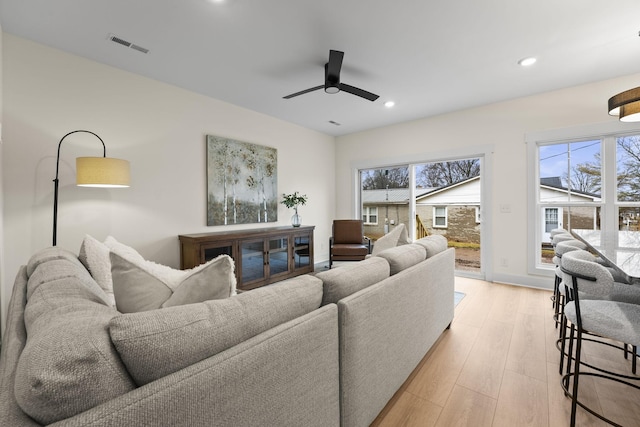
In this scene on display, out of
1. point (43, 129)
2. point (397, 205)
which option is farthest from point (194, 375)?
point (397, 205)

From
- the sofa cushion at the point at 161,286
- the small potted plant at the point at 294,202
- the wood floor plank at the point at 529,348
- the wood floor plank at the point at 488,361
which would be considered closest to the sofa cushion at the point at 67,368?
the sofa cushion at the point at 161,286

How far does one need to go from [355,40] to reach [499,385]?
2837mm

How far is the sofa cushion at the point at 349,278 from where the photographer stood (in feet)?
4.17

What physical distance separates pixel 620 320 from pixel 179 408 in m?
2.02

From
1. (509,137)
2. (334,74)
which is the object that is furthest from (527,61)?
(334,74)

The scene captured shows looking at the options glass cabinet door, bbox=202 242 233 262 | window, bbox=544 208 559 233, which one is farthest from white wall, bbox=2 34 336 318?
window, bbox=544 208 559 233

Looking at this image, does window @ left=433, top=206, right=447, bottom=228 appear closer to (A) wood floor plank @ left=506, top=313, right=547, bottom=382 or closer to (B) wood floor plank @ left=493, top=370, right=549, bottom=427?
(A) wood floor plank @ left=506, top=313, right=547, bottom=382

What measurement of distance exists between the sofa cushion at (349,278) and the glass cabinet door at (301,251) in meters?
2.87

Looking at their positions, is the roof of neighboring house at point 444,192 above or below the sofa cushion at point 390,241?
above

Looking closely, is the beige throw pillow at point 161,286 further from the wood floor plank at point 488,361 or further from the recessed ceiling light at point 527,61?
the recessed ceiling light at point 527,61

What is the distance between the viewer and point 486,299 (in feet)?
11.0

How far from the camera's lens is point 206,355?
0.77 metres

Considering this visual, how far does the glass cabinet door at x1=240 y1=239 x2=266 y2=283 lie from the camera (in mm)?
3630

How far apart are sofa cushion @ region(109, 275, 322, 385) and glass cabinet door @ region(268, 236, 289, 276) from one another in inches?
118
